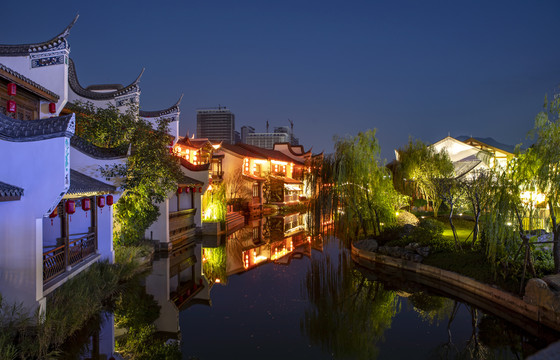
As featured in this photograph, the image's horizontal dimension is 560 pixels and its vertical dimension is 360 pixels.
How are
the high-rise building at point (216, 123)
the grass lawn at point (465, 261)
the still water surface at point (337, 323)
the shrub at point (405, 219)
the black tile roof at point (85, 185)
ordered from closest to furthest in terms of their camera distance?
1. the still water surface at point (337, 323)
2. the black tile roof at point (85, 185)
3. the grass lawn at point (465, 261)
4. the shrub at point (405, 219)
5. the high-rise building at point (216, 123)

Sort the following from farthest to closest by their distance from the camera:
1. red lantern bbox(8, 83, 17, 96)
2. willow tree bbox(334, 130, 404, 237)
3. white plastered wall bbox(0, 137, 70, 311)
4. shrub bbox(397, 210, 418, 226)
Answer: shrub bbox(397, 210, 418, 226) < willow tree bbox(334, 130, 404, 237) < red lantern bbox(8, 83, 17, 96) < white plastered wall bbox(0, 137, 70, 311)

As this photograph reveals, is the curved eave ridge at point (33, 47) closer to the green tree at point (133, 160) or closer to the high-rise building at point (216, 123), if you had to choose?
the green tree at point (133, 160)

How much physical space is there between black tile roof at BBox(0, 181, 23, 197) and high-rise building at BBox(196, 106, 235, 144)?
14801 cm

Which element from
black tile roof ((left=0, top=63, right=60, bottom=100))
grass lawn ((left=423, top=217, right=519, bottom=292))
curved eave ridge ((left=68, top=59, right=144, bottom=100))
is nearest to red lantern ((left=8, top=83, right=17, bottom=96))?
black tile roof ((left=0, top=63, right=60, bottom=100))

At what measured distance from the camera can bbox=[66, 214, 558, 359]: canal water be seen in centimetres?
701

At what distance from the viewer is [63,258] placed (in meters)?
8.33

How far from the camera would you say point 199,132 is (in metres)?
159

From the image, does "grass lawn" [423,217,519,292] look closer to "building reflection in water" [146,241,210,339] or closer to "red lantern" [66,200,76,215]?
"building reflection in water" [146,241,210,339]

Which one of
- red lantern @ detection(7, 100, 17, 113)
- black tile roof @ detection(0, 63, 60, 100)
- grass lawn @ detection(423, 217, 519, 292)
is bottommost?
grass lawn @ detection(423, 217, 519, 292)

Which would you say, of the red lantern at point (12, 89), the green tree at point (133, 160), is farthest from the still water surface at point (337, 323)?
the red lantern at point (12, 89)

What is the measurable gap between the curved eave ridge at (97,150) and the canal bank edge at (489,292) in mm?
8785

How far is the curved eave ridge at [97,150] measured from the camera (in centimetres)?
1023

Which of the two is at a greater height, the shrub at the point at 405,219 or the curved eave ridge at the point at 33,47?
the curved eave ridge at the point at 33,47

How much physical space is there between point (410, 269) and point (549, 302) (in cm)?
481
